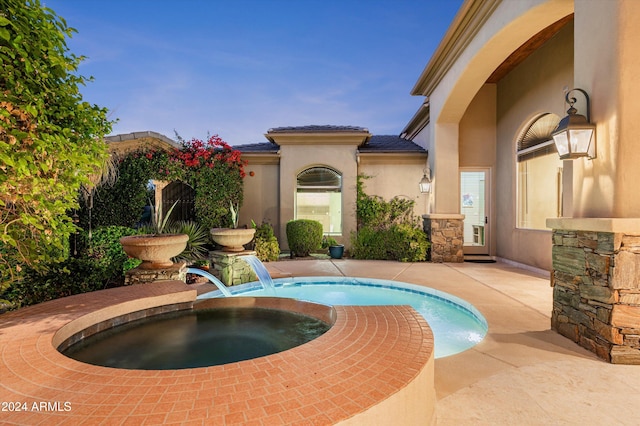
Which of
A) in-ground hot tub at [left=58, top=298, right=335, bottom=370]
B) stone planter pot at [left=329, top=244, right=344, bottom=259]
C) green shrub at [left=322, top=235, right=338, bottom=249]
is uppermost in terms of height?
green shrub at [left=322, top=235, right=338, bottom=249]

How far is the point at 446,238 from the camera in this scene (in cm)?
899

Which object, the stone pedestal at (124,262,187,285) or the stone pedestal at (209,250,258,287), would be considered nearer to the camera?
the stone pedestal at (124,262,187,285)

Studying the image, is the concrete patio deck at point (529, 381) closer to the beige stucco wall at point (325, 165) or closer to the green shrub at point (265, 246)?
the green shrub at point (265, 246)

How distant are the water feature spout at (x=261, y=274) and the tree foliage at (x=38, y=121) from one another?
149 inches

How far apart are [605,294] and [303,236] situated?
292 inches

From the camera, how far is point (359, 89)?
2085 inches

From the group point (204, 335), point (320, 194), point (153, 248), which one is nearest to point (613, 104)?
point (204, 335)

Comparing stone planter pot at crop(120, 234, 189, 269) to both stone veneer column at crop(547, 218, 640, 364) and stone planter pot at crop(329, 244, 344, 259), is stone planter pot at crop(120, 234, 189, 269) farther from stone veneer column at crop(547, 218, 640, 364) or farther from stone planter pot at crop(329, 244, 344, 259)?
stone veneer column at crop(547, 218, 640, 364)

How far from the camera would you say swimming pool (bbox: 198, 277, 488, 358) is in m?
4.21

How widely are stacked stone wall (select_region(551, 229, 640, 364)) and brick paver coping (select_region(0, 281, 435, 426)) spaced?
1.97m

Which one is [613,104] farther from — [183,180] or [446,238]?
[183,180]

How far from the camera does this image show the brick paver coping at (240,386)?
160 cm

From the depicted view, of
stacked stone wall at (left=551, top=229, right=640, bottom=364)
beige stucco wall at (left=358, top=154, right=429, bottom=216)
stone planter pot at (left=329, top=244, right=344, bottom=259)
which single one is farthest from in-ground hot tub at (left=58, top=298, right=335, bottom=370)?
beige stucco wall at (left=358, top=154, right=429, bottom=216)

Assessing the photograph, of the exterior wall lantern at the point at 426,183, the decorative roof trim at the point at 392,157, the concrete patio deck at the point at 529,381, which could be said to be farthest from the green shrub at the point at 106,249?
the exterior wall lantern at the point at 426,183
